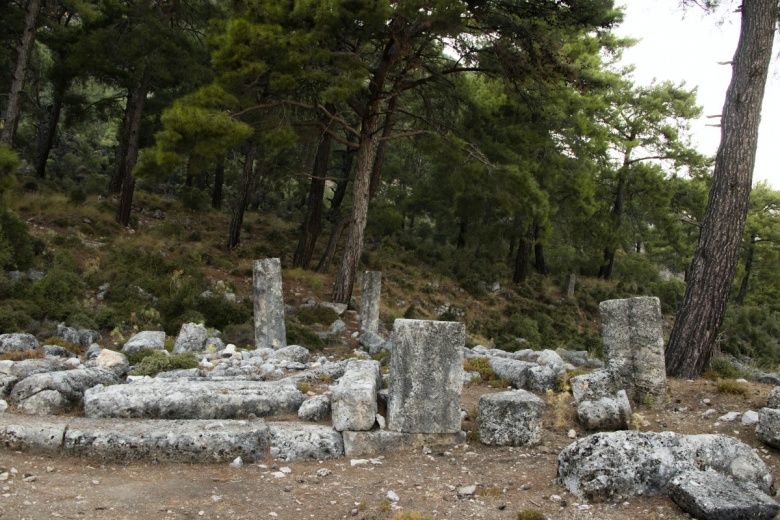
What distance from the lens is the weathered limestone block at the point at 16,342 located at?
957 cm

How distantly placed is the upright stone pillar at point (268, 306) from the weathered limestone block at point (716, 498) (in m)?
8.29

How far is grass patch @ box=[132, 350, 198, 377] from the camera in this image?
28.1ft

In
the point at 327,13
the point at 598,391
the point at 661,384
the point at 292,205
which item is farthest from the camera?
the point at 292,205

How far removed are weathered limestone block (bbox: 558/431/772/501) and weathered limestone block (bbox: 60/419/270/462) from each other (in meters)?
2.93

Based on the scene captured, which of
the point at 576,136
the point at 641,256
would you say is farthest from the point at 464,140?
the point at 641,256

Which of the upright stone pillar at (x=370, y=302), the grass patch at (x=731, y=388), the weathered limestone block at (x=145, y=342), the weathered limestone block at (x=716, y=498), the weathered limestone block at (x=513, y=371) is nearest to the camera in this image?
the weathered limestone block at (x=716, y=498)

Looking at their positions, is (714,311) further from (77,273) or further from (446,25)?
(77,273)

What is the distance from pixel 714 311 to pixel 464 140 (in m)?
8.87

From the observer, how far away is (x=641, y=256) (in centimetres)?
3005

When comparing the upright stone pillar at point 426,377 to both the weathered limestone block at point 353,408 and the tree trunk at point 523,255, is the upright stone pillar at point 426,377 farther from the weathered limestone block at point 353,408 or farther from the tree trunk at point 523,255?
the tree trunk at point 523,255

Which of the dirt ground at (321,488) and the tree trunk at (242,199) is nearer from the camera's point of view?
the dirt ground at (321,488)

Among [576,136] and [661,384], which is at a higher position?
[576,136]

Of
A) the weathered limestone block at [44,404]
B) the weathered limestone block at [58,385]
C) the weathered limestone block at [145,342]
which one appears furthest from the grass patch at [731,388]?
the weathered limestone block at [145,342]

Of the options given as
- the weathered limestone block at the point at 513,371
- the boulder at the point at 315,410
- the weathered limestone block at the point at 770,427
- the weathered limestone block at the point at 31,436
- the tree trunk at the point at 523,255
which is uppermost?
the tree trunk at the point at 523,255
